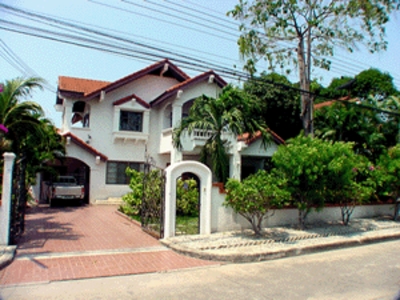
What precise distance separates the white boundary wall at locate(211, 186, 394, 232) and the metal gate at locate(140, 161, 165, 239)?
154 cm

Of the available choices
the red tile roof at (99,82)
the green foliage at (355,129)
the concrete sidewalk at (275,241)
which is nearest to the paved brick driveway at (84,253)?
the concrete sidewalk at (275,241)

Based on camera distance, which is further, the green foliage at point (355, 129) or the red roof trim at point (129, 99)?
the red roof trim at point (129, 99)

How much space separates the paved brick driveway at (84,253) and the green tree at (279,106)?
49.9ft

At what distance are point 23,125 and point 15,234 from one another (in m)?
A: 3.36

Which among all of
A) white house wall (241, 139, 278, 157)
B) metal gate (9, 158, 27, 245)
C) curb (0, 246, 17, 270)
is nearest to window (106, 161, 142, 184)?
white house wall (241, 139, 278, 157)

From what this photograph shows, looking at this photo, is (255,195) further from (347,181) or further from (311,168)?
(347,181)

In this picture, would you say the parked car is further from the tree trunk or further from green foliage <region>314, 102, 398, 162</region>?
green foliage <region>314, 102, 398, 162</region>

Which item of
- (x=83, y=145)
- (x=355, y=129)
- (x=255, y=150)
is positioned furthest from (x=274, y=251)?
(x=355, y=129)

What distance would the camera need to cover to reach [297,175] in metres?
10.8

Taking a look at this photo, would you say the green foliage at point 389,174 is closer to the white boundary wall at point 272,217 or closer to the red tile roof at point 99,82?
the white boundary wall at point 272,217

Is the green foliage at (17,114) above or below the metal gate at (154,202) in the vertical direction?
above

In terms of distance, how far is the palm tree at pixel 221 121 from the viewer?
12.0 m

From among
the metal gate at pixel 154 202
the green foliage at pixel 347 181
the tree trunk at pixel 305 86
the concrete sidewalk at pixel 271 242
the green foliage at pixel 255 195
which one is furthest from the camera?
the tree trunk at pixel 305 86

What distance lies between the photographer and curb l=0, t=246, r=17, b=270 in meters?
7.05
